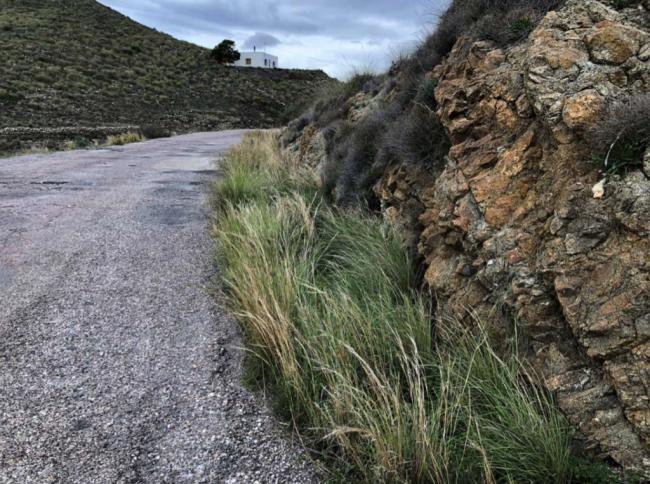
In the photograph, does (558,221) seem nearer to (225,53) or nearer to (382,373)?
(382,373)

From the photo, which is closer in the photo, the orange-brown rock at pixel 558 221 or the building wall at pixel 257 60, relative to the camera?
the orange-brown rock at pixel 558 221

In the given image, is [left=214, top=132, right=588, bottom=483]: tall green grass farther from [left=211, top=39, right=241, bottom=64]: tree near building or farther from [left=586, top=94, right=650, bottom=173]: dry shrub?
[left=211, top=39, right=241, bottom=64]: tree near building

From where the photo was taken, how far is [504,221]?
11.1ft

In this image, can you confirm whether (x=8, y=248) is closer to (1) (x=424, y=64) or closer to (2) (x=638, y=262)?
(1) (x=424, y=64)

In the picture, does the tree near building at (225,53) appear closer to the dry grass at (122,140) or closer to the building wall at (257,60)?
the building wall at (257,60)

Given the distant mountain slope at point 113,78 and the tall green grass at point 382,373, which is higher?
the distant mountain slope at point 113,78

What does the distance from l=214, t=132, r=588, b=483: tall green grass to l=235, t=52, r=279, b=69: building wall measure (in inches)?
2657

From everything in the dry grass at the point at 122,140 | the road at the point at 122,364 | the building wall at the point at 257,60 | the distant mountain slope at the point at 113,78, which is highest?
the building wall at the point at 257,60

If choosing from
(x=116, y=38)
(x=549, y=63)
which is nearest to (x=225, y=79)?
(x=116, y=38)

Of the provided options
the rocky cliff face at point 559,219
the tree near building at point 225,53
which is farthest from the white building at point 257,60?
the rocky cliff face at point 559,219

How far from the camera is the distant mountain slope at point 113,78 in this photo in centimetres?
3097

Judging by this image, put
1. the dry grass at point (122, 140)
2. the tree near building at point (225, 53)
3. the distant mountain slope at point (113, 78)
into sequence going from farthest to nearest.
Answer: the tree near building at point (225, 53) < the distant mountain slope at point (113, 78) < the dry grass at point (122, 140)

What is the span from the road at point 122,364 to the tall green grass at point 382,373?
0.28 metres

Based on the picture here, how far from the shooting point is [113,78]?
38750mm
